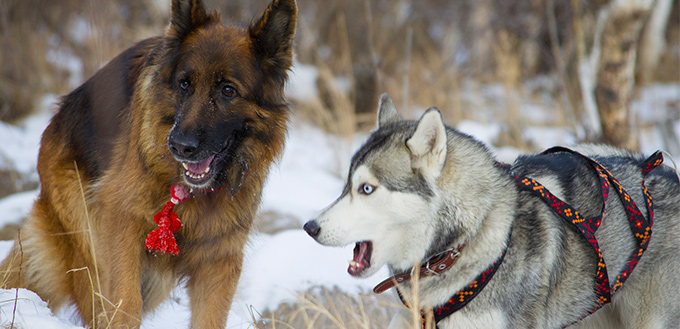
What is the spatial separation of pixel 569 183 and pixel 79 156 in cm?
272

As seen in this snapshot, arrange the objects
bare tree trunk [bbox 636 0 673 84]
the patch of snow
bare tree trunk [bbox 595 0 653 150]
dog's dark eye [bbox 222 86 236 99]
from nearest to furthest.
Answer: dog's dark eye [bbox 222 86 236 99]
bare tree trunk [bbox 595 0 653 150]
the patch of snow
bare tree trunk [bbox 636 0 673 84]

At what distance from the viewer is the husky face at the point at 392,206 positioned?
243 cm

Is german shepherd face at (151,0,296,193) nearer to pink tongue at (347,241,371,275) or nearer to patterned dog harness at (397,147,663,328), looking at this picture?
pink tongue at (347,241,371,275)

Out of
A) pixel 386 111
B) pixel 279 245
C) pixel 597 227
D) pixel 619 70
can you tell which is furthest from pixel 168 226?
pixel 619 70

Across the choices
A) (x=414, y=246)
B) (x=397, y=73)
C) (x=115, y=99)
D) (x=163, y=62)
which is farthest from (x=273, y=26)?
(x=397, y=73)

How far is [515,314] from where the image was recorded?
242 cm

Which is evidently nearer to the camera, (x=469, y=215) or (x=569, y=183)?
(x=469, y=215)

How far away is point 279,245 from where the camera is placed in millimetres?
4602

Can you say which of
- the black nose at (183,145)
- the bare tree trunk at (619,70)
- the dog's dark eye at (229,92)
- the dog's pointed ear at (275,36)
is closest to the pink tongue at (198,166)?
the black nose at (183,145)

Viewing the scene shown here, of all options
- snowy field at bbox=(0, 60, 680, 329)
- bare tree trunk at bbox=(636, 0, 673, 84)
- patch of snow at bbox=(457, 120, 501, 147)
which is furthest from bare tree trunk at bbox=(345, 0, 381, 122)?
bare tree trunk at bbox=(636, 0, 673, 84)

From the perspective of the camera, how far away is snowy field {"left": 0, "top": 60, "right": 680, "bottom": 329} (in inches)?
127

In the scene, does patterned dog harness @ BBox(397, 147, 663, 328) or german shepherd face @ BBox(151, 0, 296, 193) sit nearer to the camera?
patterned dog harness @ BBox(397, 147, 663, 328)

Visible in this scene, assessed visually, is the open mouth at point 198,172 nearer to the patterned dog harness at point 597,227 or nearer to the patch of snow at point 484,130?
the patterned dog harness at point 597,227

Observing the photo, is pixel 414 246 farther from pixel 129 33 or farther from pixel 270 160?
pixel 129 33
